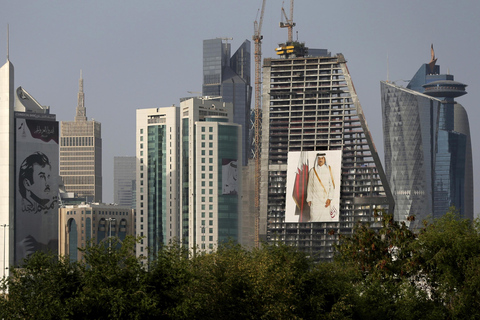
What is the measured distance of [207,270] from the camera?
81188 mm

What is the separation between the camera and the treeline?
67.9 metres

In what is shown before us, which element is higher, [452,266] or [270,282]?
[452,266]

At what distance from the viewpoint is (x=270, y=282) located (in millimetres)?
80188

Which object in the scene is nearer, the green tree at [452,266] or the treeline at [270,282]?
the treeline at [270,282]

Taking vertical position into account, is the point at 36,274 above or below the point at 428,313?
above

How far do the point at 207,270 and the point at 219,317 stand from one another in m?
4.93

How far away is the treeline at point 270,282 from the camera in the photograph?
6794cm

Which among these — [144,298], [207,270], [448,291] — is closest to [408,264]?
[448,291]

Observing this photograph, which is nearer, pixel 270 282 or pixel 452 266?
pixel 270 282

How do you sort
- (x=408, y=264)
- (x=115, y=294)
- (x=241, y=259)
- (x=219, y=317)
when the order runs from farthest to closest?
(x=408, y=264) → (x=241, y=259) → (x=219, y=317) → (x=115, y=294)

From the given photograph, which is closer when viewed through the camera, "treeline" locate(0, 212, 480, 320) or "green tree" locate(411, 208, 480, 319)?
"treeline" locate(0, 212, 480, 320)

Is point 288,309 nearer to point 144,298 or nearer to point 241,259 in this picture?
point 241,259

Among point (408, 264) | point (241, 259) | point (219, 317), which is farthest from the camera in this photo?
point (408, 264)

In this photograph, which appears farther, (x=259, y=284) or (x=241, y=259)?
(x=241, y=259)
